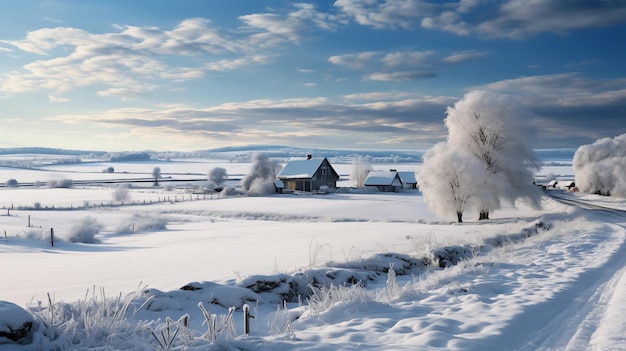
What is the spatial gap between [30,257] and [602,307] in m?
25.4

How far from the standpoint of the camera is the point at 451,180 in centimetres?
3962

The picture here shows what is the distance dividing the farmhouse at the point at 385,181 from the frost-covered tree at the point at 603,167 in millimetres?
34525

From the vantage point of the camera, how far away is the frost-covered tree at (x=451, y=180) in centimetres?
3897

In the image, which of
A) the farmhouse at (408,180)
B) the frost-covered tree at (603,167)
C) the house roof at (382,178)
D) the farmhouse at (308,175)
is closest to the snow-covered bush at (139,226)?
the farmhouse at (308,175)

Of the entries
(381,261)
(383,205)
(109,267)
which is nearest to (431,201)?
(383,205)

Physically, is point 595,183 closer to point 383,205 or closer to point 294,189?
point 383,205

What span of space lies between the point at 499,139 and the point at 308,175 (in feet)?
175

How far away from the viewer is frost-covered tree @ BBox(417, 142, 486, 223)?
38969 millimetres

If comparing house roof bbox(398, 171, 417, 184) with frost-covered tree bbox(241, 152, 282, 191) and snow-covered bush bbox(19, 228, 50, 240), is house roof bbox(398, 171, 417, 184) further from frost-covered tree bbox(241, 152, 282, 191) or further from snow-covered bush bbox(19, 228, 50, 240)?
snow-covered bush bbox(19, 228, 50, 240)

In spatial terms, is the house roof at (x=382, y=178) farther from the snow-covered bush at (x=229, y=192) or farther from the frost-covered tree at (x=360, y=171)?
the snow-covered bush at (x=229, y=192)

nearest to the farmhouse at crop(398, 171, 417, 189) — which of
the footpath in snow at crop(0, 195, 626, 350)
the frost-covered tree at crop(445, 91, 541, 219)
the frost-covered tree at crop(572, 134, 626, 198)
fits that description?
the frost-covered tree at crop(572, 134, 626, 198)

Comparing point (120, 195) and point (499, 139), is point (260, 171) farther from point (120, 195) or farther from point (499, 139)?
point (499, 139)

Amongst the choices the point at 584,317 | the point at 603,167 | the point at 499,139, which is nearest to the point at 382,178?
the point at 603,167

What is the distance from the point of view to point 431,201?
41.0m
